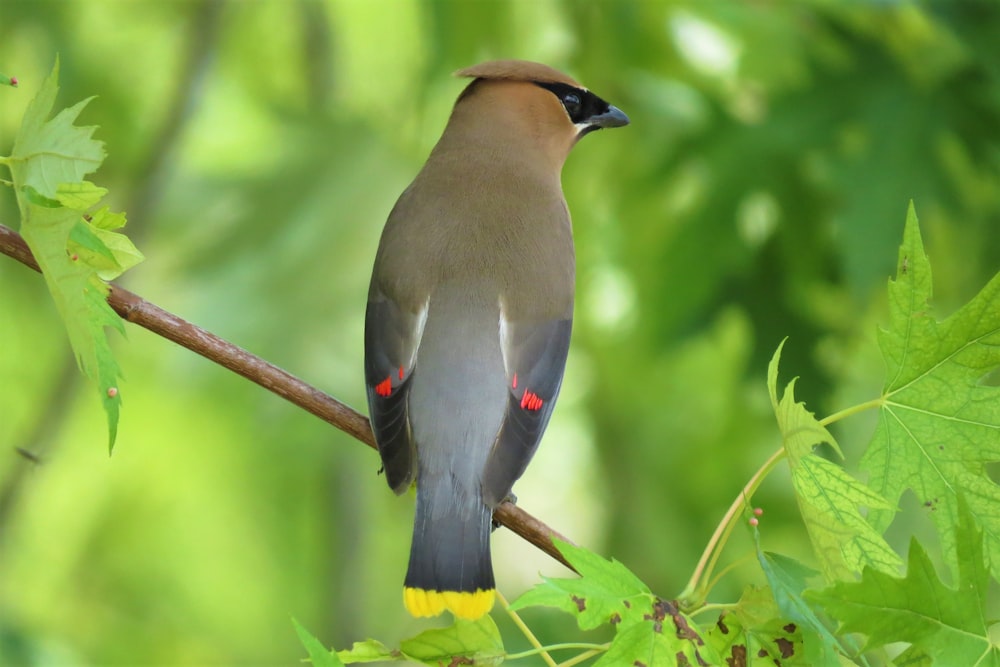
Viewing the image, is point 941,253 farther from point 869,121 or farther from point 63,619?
point 63,619

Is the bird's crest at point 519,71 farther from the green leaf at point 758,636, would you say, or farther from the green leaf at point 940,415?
the green leaf at point 758,636

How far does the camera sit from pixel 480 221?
2846 millimetres

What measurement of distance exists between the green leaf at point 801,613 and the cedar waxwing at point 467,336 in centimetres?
65

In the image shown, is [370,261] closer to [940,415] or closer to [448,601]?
[448,601]

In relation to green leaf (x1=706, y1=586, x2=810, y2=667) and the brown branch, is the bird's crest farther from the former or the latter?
green leaf (x1=706, y1=586, x2=810, y2=667)

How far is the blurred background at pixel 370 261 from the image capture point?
13.2 ft

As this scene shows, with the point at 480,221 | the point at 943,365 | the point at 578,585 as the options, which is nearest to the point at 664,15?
the point at 480,221

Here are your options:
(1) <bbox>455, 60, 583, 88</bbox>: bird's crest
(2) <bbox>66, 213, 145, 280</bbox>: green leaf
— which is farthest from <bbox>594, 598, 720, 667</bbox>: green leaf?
(1) <bbox>455, 60, 583, 88</bbox>: bird's crest

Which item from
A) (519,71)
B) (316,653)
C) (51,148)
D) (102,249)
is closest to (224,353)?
(102,249)

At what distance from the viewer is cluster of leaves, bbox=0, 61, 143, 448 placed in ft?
5.61

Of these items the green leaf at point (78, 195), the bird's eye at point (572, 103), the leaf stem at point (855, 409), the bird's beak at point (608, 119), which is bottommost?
the leaf stem at point (855, 409)

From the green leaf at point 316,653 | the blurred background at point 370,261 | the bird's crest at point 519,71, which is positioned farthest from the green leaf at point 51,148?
the blurred background at point 370,261

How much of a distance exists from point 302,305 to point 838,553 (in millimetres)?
2593

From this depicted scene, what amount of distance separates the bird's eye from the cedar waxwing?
Answer: 0.14 meters
